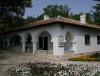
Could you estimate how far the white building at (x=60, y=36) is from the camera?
75.4 feet

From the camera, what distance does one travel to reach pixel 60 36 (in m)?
22.9

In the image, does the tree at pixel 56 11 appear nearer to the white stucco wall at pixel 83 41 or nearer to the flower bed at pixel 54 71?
the white stucco wall at pixel 83 41

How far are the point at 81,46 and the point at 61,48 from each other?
3.97 m

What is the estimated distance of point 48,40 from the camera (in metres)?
27.4

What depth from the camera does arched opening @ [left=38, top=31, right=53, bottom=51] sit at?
2730 centimetres

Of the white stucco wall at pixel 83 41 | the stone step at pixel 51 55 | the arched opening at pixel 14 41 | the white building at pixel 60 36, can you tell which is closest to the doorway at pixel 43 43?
the white building at pixel 60 36

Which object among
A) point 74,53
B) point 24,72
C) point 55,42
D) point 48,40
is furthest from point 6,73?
point 48,40

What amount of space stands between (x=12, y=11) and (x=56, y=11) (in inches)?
1383

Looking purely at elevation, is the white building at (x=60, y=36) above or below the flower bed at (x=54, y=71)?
above

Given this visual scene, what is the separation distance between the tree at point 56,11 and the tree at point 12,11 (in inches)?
1159

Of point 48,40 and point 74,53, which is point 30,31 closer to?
point 48,40

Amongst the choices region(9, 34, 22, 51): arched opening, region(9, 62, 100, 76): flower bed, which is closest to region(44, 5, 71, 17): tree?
region(9, 34, 22, 51): arched opening

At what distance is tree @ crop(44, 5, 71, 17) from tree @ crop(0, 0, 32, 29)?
96.6ft

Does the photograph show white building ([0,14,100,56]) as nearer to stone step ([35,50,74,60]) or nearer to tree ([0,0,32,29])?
stone step ([35,50,74,60])
